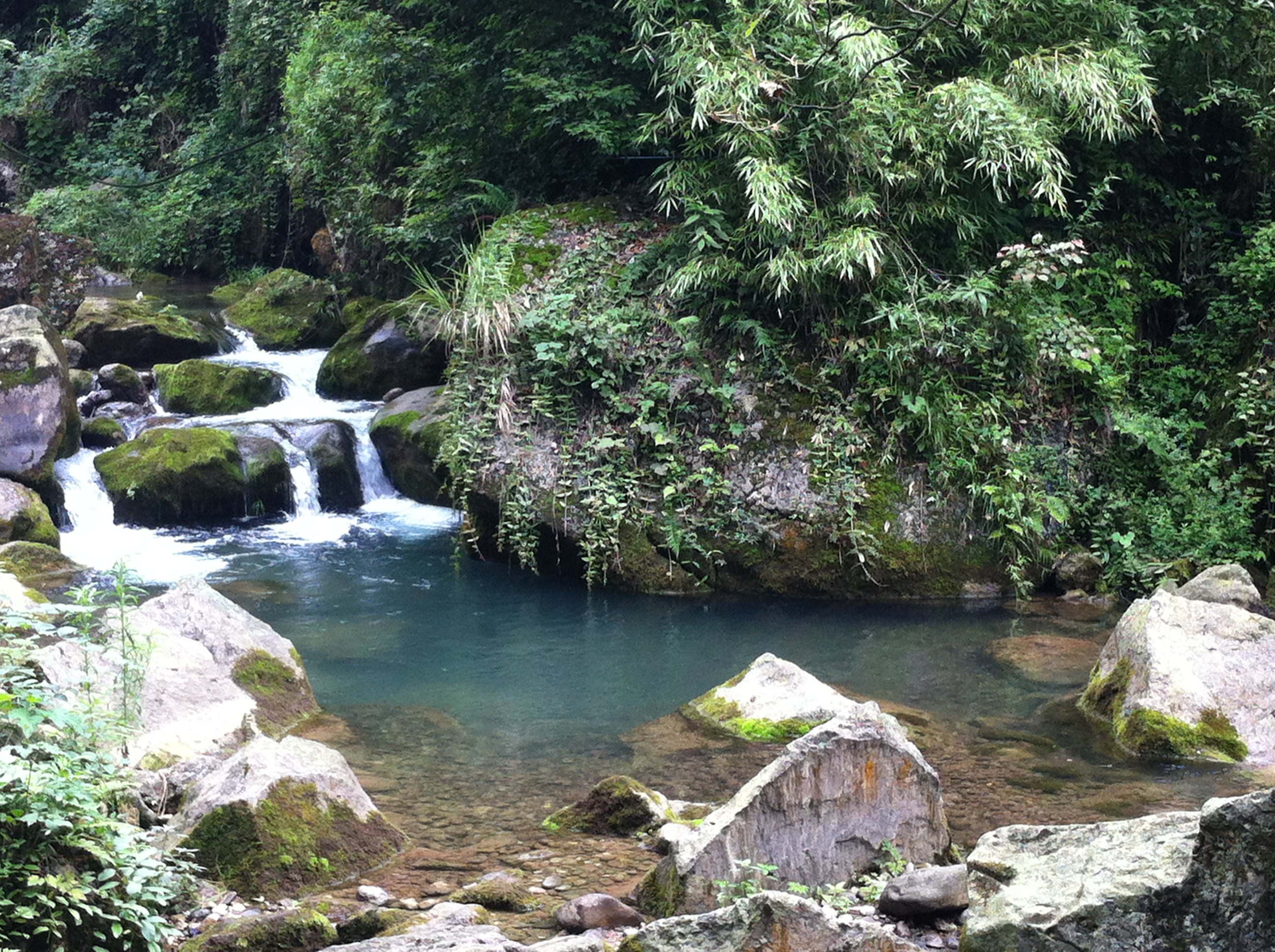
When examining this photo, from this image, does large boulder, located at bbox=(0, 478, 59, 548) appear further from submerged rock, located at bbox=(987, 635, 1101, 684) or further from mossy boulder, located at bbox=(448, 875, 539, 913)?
submerged rock, located at bbox=(987, 635, 1101, 684)

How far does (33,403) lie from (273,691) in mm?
6309

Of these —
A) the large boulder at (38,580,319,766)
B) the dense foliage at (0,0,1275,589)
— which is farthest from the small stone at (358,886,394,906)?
the dense foliage at (0,0,1275,589)

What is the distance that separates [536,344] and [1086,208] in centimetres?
497

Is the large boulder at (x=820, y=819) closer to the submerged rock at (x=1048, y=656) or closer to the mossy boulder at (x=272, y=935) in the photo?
the mossy boulder at (x=272, y=935)

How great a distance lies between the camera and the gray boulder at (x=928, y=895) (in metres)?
3.77

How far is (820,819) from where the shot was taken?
4297 mm

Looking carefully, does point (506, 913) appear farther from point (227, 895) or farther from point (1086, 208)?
point (1086, 208)

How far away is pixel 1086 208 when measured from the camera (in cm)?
1027

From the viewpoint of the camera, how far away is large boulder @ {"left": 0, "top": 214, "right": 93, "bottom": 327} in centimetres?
1647

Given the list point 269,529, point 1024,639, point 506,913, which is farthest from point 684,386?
point 506,913

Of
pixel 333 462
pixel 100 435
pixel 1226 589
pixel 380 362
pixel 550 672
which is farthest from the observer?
pixel 380 362

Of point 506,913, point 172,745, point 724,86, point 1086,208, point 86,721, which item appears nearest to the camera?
point 86,721

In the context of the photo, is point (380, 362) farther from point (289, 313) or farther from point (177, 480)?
point (289, 313)

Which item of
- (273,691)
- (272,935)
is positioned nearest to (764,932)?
(272,935)
